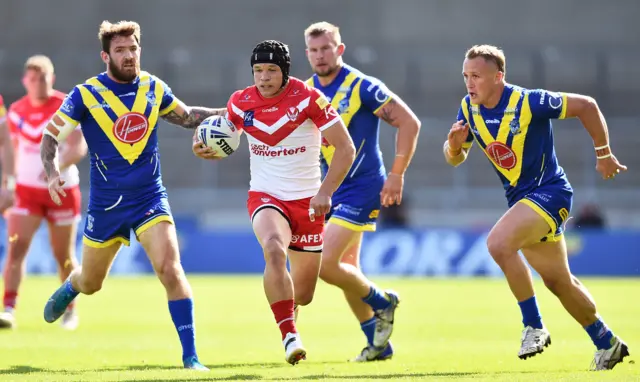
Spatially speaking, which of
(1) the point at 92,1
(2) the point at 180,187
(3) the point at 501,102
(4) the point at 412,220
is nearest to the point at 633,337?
(3) the point at 501,102

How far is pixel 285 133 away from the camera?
27.4 ft

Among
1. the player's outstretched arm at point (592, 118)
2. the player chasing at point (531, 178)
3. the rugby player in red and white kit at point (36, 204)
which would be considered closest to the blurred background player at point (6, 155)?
the rugby player in red and white kit at point (36, 204)

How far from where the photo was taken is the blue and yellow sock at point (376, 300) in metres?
9.50

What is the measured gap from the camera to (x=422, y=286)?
19750mm

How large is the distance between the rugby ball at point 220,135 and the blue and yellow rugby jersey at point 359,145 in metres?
1.43

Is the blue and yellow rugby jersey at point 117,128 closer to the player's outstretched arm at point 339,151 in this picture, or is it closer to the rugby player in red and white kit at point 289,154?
the rugby player in red and white kit at point 289,154

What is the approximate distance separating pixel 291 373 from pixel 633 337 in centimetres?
461

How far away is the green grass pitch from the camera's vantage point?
805cm

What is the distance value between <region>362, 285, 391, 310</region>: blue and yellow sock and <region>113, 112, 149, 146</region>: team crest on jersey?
95.5 inches

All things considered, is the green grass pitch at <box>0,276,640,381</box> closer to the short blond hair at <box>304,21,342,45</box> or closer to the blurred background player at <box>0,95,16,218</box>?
the blurred background player at <box>0,95,16,218</box>

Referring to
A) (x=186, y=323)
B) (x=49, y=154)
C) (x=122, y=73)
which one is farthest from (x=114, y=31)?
(x=186, y=323)

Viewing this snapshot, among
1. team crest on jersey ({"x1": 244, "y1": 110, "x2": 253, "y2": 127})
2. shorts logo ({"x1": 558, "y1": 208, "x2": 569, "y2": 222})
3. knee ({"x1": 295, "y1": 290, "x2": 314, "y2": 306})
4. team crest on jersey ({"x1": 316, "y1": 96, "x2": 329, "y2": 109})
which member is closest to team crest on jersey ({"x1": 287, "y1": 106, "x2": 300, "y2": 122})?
team crest on jersey ({"x1": 316, "y1": 96, "x2": 329, "y2": 109})

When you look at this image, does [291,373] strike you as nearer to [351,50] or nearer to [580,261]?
[580,261]

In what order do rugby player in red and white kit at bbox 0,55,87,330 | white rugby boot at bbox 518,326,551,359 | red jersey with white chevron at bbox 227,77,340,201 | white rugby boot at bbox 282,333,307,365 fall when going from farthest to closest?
rugby player in red and white kit at bbox 0,55,87,330 < red jersey with white chevron at bbox 227,77,340,201 < white rugby boot at bbox 518,326,551,359 < white rugby boot at bbox 282,333,307,365
